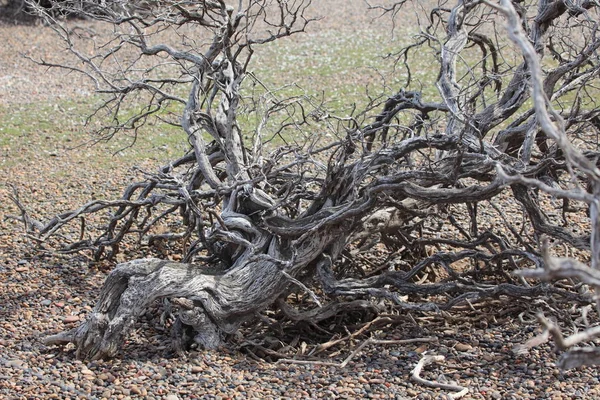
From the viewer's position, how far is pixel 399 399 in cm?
444

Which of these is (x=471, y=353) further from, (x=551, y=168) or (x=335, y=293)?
(x=551, y=168)

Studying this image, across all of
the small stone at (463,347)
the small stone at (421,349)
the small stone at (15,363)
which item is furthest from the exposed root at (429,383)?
the small stone at (15,363)

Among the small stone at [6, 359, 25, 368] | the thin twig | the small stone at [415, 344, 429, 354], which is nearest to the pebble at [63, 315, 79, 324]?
the small stone at [6, 359, 25, 368]

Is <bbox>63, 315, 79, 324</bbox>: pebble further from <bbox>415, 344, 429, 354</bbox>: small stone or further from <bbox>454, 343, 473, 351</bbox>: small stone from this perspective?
<bbox>454, 343, 473, 351</bbox>: small stone

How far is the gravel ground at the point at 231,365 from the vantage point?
14.9 feet

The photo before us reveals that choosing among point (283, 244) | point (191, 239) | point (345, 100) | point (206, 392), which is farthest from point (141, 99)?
point (206, 392)

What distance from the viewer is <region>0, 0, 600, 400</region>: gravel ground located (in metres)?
4.54

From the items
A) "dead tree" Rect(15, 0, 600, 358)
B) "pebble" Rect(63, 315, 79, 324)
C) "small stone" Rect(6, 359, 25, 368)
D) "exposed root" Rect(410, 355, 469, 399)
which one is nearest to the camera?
"exposed root" Rect(410, 355, 469, 399)

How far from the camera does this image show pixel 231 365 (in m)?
4.91

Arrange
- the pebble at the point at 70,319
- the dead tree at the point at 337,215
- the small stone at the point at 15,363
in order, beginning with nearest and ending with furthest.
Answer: the small stone at the point at 15,363
the dead tree at the point at 337,215
the pebble at the point at 70,319

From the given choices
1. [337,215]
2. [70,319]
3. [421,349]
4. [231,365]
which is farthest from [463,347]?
[70,319]

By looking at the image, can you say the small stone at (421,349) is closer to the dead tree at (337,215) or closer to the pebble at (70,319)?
the dead tree at (337,215)

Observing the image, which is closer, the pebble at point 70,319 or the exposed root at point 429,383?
the exposed root at point 429,383

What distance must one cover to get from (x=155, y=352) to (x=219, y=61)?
220cm
